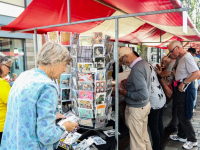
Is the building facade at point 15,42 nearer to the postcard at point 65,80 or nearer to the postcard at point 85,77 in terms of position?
the postcard at point 65,80

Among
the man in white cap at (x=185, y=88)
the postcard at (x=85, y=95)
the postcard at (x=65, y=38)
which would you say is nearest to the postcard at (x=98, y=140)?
the postcard at (x=85, y=95)

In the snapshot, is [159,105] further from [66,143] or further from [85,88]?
[66,143]

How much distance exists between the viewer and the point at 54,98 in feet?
3.64

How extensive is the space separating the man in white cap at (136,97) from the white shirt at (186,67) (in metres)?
0.98

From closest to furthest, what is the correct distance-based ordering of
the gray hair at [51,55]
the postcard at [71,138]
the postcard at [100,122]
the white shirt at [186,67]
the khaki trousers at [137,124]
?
the gray hair at [51,55], the postcard at [71,138], the postcard at [100,122], the khaki trousers at [137,124], the white shirt at [186,67]

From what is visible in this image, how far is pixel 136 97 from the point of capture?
218 centimetres

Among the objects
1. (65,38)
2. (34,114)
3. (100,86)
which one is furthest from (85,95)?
(34,114)

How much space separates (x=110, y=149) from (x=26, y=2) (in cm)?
714

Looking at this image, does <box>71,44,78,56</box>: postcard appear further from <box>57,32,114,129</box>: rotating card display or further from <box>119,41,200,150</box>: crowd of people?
<box>119,41,200,150</box>: crowd of people

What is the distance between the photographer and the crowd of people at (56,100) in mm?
1077

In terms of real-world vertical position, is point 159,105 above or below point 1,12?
below

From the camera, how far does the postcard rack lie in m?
1.89

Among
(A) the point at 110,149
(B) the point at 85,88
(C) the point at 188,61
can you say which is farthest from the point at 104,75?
(C) the point at 188,61

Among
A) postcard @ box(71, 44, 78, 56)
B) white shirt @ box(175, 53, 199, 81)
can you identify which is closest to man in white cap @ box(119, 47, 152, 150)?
postcard @ box(71, 44, 78, 56)
